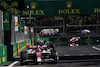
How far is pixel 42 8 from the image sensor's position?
3372 cm

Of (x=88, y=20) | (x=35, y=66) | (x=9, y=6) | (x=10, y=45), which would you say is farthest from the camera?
(x=88, y=20)

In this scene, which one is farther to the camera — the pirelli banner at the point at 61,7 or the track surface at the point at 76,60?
the pirelli banner at the point at 61,7

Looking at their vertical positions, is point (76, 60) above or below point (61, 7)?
below

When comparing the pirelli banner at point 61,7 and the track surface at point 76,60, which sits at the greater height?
the pirelli banner at point 61,7

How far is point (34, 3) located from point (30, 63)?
2095 centimetres

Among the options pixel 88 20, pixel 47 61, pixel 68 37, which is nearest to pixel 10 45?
pixel 47 61

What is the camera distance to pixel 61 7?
33.9m

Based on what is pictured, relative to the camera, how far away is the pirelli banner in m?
33.6

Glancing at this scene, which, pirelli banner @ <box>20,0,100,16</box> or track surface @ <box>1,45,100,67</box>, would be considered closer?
track surface @ <box>1,45,100,67</box>

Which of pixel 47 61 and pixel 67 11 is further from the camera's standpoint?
pixel 67 11

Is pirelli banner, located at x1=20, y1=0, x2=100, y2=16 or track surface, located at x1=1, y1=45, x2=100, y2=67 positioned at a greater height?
pirelli banner, located at x1=20, y1=0, x2=100, y2=16

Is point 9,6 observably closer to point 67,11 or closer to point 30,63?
point 67,11

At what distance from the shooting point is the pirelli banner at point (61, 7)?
33594mm

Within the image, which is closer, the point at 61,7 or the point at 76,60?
the point at 76,60
